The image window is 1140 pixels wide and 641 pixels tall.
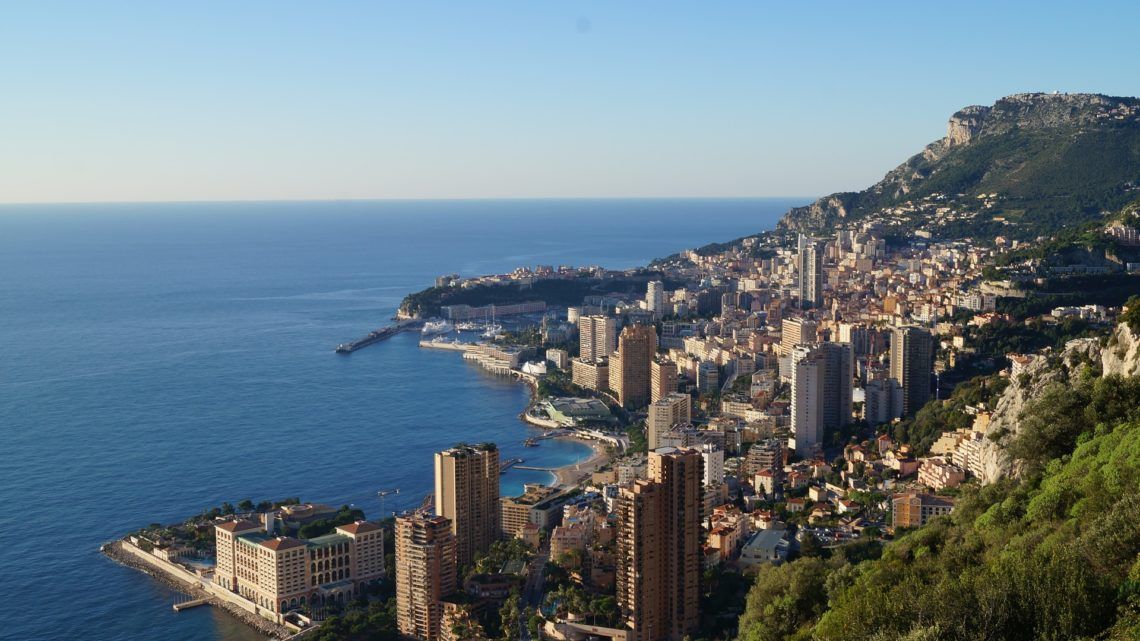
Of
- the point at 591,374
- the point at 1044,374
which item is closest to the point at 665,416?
the point at 591,374

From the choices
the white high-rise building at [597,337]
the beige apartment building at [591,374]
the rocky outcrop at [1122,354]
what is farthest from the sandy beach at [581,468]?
the rocky outcrop at [1122,354]

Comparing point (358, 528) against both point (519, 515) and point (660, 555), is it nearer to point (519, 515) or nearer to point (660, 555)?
point (519, 515)

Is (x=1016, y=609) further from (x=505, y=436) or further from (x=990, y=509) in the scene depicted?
(x=505, y=436)

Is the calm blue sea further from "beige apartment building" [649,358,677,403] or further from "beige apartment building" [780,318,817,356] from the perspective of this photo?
"beige apartment building" [780,318,817,356]

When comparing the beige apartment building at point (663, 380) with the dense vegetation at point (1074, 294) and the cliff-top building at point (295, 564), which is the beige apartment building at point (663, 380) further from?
the cliff-top building at point (295, 564)

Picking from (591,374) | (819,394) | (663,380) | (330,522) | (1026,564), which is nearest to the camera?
(1026,564)

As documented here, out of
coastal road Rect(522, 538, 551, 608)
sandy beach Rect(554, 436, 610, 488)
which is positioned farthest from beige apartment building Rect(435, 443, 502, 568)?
sandy beach Rect(554, 436, 610, 488)

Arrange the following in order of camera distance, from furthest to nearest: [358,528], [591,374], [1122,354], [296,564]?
[591,374]
[358,528]
[296,564]
[1122,354]

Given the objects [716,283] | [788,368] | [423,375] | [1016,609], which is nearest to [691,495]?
[1016,609]
